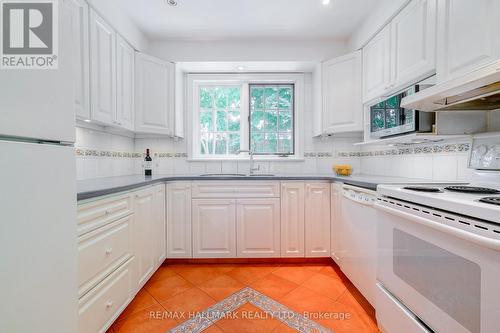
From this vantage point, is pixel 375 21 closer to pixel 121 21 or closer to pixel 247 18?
pixel 247 18

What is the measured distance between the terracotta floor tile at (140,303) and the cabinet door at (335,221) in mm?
1598

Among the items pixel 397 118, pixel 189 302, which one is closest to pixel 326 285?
pixel 189 302

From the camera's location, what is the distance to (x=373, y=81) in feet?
6.56

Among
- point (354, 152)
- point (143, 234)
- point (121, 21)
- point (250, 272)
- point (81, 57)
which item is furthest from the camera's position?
point (354, 152)

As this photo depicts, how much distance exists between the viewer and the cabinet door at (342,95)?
7.36 ft

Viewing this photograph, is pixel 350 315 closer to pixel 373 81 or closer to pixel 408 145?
pixel 408 145

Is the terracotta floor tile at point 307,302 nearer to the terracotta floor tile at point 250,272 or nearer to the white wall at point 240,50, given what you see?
the terracotta floor tile at point 250,272

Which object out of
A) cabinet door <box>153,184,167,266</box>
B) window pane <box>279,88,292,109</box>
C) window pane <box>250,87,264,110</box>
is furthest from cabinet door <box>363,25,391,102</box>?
cabinet door <box>153,184,167,266</box>

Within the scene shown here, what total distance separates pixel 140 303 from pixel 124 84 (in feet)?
6.16

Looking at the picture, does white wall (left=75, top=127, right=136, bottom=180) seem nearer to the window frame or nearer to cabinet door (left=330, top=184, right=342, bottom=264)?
the window frame

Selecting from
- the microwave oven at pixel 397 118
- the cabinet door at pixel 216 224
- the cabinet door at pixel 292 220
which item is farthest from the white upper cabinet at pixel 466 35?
the cabinet door at pixel 216 224

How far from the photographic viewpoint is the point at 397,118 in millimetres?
1556

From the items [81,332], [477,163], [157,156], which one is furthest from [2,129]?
[157,156]
